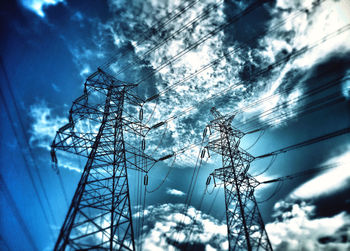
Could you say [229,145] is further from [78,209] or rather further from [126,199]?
[78,209]

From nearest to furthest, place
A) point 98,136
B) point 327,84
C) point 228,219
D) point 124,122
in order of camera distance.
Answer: point 327,84
point 98,136
point 124,122
point 228,219

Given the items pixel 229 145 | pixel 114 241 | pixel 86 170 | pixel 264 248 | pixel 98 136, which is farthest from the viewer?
pixel 229 145

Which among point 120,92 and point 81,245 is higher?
point 120,92

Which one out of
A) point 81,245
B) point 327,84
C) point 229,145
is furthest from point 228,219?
point 327,84

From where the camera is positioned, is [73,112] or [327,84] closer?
[327,84]

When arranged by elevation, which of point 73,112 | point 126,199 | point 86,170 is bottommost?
point 126,199

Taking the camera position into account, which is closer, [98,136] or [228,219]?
[98,136]

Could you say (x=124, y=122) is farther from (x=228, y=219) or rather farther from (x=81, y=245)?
(x=228, y=219)

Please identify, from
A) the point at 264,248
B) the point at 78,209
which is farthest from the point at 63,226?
the point at 264,248

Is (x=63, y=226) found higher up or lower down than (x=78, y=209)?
lower down

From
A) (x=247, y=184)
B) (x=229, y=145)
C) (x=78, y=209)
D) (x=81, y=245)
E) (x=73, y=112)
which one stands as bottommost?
(x=81, y=245)
